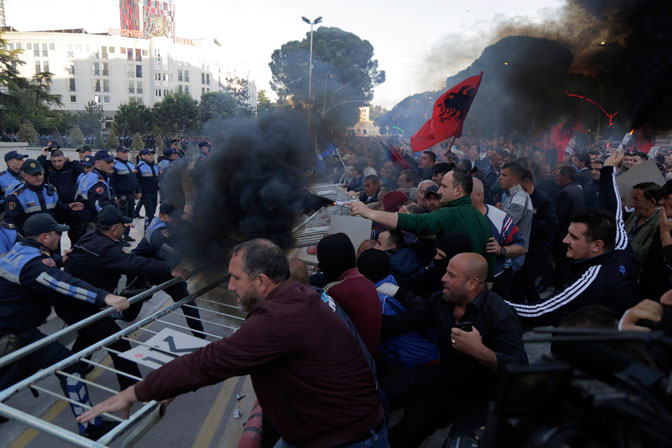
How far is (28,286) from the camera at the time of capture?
11.5 ft

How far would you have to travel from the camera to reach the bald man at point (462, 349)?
8.73 feet

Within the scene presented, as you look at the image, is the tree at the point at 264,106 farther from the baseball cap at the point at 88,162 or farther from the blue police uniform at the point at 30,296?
the baseball cap at the point at 88,162

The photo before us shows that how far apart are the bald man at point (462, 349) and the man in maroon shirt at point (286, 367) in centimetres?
65

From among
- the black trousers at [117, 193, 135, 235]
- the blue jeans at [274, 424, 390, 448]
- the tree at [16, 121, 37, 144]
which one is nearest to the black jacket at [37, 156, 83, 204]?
the black trousers at [117, 193, 135, 235]

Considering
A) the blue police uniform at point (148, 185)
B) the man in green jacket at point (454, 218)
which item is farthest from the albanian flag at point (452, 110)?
the blue police uniform at point (148, 185)

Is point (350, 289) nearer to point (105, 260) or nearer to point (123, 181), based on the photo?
point (105, 260)

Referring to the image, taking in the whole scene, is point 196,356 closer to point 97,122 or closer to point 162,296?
point 162,296

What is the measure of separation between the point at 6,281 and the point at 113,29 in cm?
10666

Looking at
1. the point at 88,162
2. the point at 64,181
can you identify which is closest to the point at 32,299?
the point at 64,181

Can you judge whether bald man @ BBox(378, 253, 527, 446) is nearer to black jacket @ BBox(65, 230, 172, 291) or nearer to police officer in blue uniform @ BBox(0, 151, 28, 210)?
black jacket @ BBox(65, 230, 172, 291)

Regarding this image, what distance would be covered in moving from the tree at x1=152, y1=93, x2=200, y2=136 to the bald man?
4737cm

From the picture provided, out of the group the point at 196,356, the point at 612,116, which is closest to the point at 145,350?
the point at 196,356

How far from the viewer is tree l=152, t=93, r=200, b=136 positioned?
152ft

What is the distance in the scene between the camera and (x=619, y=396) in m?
0.96
